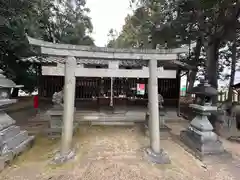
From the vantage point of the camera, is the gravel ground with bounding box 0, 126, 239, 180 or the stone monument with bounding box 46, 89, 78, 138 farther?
the stone monument with bounding box 46, 89, 78, 138

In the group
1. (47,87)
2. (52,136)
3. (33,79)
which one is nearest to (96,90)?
(47,87)

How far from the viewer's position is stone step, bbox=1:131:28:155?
343 cm

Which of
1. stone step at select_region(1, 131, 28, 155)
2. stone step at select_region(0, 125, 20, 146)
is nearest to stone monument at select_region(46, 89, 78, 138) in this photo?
stone step at select_region(1, 131, 28, 155)

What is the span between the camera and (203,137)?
423 cm

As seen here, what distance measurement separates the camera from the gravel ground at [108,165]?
3074 mm

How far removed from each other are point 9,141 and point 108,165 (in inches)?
92.5

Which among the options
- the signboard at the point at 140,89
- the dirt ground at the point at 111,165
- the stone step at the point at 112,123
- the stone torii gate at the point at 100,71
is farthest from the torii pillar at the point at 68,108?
the signboard at the point at 140,89

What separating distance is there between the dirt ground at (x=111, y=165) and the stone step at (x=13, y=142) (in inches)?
12.9

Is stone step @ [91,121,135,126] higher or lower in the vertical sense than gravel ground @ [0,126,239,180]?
higher

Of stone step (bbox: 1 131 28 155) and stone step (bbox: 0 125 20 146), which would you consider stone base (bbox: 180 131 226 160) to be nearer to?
stone step (bbox: 1 131 28 155)

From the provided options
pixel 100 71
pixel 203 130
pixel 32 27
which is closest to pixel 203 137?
pixel 203 130

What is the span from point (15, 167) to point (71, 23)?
1031 centimetres

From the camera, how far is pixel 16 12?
612cm

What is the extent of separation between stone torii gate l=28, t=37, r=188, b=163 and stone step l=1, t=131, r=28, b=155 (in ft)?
3.73
